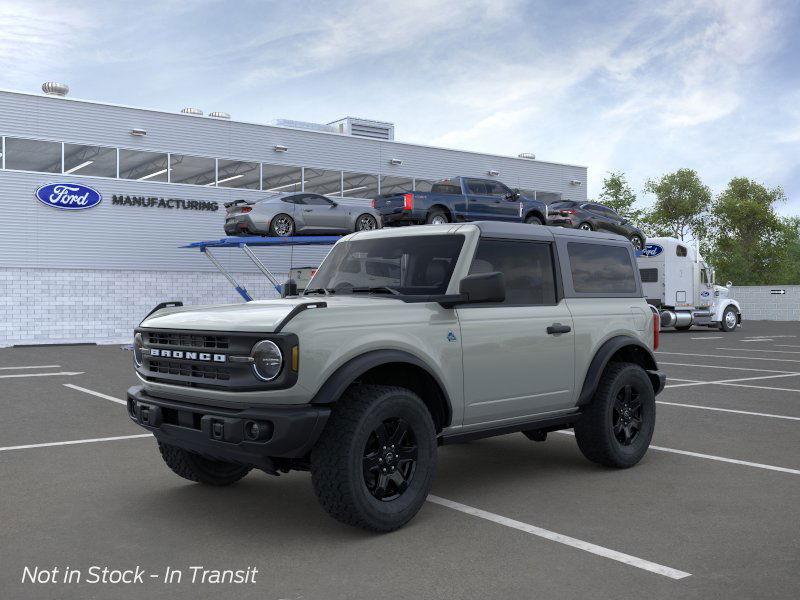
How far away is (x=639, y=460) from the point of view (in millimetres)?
6945

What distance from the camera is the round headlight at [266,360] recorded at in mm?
4699

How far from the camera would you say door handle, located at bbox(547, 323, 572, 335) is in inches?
245

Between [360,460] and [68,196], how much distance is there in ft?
83.3

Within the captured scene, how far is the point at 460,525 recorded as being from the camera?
5145mm

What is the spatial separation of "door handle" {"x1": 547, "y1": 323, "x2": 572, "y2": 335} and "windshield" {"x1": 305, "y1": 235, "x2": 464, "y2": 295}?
0.98m

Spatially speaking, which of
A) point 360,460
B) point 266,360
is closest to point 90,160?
point 266,360

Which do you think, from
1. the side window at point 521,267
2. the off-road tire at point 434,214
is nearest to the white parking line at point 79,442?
the side window at point 521,267

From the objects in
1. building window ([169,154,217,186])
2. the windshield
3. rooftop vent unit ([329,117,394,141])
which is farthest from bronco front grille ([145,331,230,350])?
rooftop vent unit ([329,117,394,141])

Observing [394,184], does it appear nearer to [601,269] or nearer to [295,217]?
[295,217]

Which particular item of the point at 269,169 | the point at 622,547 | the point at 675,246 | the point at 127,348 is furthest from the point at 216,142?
the point at 622,547

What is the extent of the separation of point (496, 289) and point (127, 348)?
1947 cm

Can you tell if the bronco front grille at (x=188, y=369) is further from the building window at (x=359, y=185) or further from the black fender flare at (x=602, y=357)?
the building window at (x=359, y=185)

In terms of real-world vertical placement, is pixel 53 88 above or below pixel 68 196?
above

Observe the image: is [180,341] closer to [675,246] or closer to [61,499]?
[61,499]
